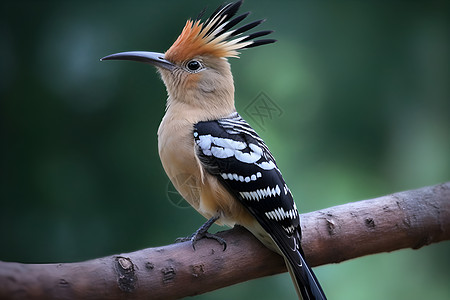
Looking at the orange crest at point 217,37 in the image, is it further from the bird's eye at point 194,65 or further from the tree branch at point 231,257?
the tree branch at point 231,257

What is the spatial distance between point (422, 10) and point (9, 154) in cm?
256

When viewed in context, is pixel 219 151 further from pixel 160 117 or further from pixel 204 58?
pixel 160 117

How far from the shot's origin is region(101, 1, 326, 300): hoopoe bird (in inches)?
74.1

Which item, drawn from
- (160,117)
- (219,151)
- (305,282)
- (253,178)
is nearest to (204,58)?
(219,151)

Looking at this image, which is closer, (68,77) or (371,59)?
(68,77)

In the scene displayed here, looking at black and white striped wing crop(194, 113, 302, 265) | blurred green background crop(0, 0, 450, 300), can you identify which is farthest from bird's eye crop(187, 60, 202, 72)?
blurred green background crop(0, 0, 450, 300)

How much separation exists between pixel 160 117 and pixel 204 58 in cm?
75

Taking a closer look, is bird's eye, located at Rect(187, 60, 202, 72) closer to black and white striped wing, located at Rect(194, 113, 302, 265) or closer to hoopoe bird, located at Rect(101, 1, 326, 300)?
hoopoe bird, located at Rect(101, 1, 326, 300)

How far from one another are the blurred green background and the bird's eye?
0.65 meters

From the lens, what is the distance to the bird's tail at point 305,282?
184cm

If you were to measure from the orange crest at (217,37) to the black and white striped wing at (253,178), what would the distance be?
35 centimetres

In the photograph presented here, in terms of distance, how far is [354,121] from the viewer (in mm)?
3139

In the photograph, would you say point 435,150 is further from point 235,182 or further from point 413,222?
point 235,182

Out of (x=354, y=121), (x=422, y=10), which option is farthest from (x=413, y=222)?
(x=422, y=10)
